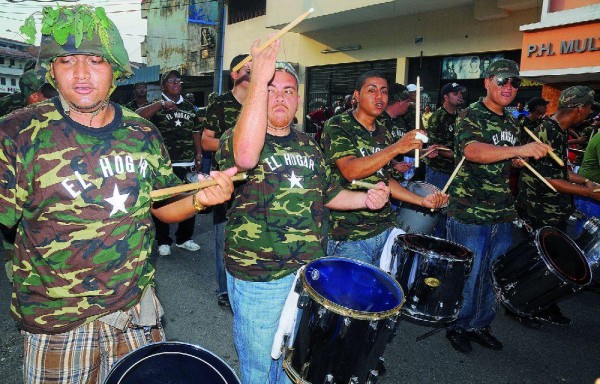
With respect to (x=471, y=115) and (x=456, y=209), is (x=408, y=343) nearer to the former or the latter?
(x=456, y=209)

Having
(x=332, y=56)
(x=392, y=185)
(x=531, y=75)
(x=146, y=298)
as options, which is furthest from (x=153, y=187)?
(x=332, y=56)

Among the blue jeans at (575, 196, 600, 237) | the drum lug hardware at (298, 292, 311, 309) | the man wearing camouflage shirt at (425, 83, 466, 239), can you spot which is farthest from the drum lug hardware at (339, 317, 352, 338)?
the man wearing camouflage shirt at (425, 83, 466, 239)

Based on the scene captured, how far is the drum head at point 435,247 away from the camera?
316cm

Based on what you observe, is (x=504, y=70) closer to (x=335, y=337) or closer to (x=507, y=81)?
(x=507, y=81)

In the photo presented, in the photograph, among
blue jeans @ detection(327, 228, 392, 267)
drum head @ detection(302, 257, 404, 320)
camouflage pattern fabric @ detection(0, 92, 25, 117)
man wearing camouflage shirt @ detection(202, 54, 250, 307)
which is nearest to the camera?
drum head @ detection(302, 257, 404, 320)

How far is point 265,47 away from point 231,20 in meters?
22.0

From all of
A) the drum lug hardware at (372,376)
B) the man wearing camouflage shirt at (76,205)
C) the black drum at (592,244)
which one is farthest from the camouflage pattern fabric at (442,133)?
the man wearing camouflage shirt at (76,205)

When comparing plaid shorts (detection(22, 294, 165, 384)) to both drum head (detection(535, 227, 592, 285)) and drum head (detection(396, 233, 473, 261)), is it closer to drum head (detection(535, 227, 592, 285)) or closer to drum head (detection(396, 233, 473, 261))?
drum head (detection(396, 233, 473, 261))

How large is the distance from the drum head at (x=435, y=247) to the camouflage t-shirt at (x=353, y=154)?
22 cm

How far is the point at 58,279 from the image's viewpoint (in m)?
1.73

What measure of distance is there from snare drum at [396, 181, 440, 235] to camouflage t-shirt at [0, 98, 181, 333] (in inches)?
129

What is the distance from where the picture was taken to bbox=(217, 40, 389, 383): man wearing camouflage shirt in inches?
89.5

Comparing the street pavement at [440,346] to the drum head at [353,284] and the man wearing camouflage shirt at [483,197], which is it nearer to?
the man wearing camouflage shirt at [483,197]

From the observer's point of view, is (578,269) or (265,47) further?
(578,269)
